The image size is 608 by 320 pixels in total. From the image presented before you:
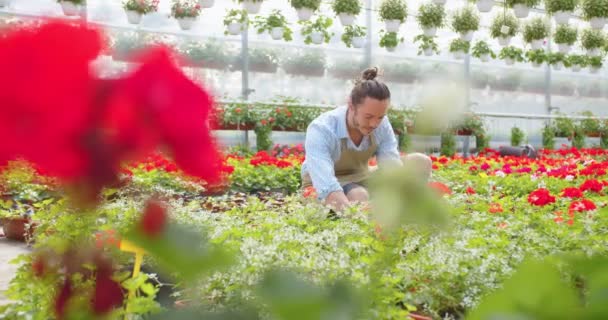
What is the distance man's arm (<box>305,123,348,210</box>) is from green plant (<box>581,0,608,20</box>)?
382 inches

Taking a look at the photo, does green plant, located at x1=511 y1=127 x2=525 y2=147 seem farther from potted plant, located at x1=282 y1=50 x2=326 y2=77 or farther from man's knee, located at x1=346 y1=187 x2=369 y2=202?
man's knee, located at x1=346 y1=187 x2=369 y2=202

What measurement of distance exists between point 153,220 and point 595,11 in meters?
13.2

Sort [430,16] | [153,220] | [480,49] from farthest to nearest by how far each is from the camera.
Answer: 1. [480,49]
2. [430,16]
3. [153,220]

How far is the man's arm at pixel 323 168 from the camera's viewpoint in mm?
3588

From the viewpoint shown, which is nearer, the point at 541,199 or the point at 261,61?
the point at 541,199

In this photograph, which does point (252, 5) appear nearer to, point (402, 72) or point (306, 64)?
point (306, 64)

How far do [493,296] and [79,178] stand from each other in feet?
0.66

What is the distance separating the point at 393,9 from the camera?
460 inches

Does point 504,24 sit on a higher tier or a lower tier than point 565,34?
higher

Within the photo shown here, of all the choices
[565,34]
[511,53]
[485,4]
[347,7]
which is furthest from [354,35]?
[565,34]

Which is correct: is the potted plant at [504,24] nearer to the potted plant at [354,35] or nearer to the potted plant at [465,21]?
the potted plant at [465,21]

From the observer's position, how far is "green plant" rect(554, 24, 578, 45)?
13734mm

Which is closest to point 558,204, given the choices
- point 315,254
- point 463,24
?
point 315,254

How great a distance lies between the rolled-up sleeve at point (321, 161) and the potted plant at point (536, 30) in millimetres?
A: 10373
